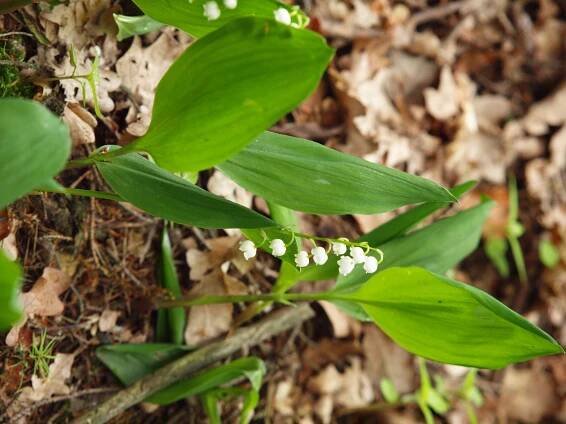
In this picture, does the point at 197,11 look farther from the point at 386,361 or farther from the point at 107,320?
the point at 386,361

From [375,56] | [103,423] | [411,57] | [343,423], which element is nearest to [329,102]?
[375,56]

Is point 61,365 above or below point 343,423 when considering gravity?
above

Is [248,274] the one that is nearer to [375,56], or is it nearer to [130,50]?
[130,50]

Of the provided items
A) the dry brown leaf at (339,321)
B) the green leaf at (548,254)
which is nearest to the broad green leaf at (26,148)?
the dry brown leaf at (339,321)

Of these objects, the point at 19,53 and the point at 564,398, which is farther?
the point at 564,398

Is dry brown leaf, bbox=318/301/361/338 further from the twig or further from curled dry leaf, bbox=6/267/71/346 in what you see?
curled dry leaf, bbox=6/267/71/346

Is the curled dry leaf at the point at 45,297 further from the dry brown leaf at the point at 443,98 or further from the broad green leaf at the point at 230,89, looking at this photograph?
the dry brown leaf at the point at 443,98
